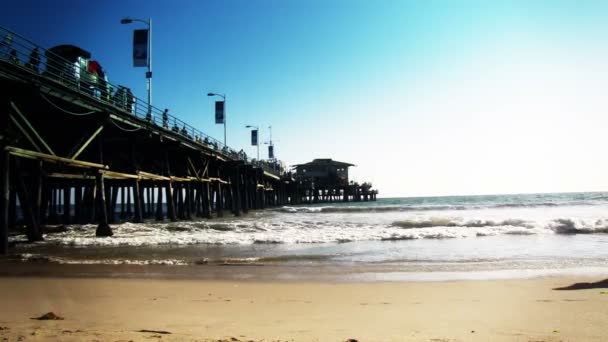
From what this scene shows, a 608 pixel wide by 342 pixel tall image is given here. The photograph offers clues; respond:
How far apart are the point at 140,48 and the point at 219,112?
43.1 feet

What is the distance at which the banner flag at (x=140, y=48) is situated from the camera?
65.5ft

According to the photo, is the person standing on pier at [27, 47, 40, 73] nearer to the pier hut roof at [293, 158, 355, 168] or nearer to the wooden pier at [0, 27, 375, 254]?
the wooden pier at [0, 27, 375, 254]

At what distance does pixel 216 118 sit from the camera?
3306 cm

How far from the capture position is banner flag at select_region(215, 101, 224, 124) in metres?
32.8

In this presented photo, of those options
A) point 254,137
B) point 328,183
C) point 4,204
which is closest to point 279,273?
point 4,204

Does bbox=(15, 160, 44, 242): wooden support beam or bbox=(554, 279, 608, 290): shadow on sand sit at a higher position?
bbox=(15, 160, 44, 242): wooden support beam

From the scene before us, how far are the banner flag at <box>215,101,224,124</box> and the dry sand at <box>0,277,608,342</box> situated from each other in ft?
89.0

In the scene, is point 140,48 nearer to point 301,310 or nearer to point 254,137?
point 301,310

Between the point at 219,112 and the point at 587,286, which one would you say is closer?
the point at 587,286

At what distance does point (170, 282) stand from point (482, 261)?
238 inches

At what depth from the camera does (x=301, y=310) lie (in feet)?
14.4

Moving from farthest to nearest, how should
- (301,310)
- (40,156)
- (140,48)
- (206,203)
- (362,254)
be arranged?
(206,203)
(140,48)
(40,156)
(362,254)
(301,310)

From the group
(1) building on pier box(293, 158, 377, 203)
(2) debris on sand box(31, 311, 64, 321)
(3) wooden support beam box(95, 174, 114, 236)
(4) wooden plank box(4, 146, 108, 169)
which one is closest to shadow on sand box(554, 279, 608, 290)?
(2) debris on sand box(31, 311, 64, 321)

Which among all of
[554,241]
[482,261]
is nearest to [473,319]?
[482,261]
